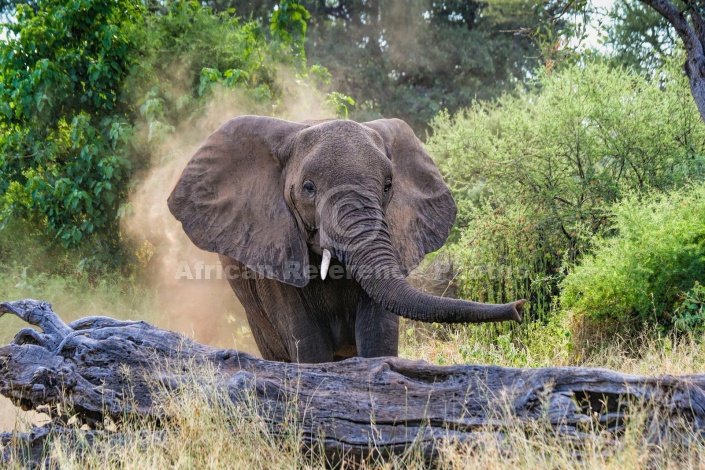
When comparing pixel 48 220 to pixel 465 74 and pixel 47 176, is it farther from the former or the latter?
pixel 465 74

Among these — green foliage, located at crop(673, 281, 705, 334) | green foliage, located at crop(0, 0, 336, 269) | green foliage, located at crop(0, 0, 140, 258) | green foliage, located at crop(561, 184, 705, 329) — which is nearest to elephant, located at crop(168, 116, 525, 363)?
green foliage, located at crop(561, 184, 705, 329)

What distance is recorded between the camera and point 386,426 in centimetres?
438

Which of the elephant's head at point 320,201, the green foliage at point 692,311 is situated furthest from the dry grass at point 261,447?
the green foliage at point 692,311

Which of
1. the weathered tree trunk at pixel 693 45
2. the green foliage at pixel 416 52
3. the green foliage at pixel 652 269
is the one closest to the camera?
the green foliage at pixel 652 269

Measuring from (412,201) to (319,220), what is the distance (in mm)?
1143

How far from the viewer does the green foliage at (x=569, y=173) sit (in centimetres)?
1084

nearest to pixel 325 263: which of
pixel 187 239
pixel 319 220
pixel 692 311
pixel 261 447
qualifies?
pixel 319 220

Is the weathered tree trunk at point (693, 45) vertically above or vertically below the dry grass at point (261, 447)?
above

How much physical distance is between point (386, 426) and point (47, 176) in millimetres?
8767

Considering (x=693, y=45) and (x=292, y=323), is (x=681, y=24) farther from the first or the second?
(x=292, y=323)

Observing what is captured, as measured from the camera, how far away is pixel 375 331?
6.24m

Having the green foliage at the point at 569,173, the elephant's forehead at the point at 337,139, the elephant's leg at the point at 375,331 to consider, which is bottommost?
the elephant's leg at the point at 375,331

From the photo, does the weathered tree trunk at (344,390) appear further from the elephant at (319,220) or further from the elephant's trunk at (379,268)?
the elephant at (319,220)

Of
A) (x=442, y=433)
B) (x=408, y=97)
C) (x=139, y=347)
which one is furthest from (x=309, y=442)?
(x=408, y=97)
